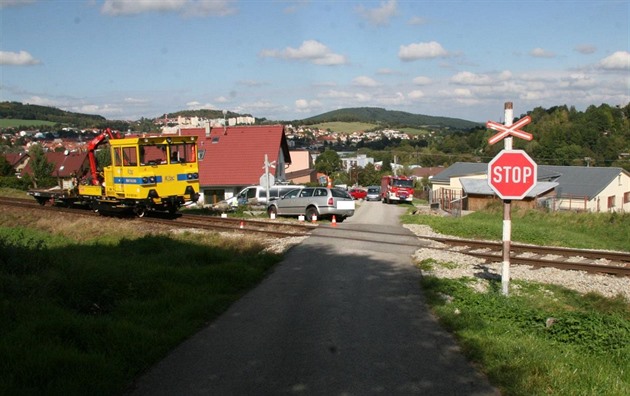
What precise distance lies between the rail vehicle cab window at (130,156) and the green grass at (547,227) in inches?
460

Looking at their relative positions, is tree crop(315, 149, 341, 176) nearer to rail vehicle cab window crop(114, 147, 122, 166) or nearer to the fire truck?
the fire truck

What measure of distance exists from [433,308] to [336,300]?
4.95ft

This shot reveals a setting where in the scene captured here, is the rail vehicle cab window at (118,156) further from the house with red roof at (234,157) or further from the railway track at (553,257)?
the house with red roof at (234,157)

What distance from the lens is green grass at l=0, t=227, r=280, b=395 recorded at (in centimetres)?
583

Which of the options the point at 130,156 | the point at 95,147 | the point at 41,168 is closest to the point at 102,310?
the point at 130,156

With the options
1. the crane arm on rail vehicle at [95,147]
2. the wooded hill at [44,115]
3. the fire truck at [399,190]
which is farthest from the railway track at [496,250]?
the wooded hill at [44,115]

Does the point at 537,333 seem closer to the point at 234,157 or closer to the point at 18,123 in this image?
the point at 234,157

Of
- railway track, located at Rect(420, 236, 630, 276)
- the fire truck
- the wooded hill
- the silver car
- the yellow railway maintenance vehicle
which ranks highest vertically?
the wooded hill

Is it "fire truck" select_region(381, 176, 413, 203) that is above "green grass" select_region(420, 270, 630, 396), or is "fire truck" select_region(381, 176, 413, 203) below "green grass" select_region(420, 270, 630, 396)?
below

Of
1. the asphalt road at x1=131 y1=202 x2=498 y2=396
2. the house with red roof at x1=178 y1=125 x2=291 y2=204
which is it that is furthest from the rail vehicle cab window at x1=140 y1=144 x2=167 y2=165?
the house with red roof at x1=178 y1=125 x2=291 y2=204

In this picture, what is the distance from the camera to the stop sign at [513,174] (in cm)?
942

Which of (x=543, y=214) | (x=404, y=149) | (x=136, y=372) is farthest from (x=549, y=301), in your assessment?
(x=404, y=149)

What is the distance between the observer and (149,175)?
22484mm

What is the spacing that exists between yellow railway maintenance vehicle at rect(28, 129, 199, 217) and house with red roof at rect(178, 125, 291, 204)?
2169 cm
